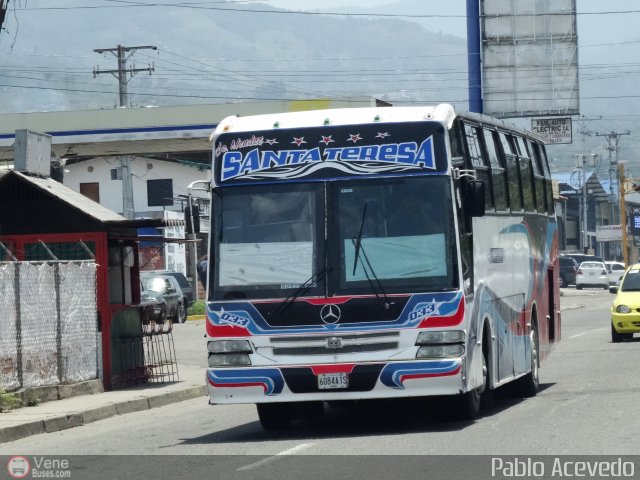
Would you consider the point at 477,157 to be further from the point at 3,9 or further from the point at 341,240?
the point at 3,9

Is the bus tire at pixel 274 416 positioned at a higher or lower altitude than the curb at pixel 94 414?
higher

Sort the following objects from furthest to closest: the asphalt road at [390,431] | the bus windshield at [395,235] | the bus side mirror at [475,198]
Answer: the bus side mirror at [475,198], the bus windshield at [395,235], the asphalt road at [390,431]

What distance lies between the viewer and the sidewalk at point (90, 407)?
1667 cm

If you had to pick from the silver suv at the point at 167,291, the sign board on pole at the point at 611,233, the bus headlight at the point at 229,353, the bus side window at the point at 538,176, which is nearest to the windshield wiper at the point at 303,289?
the bus headlight at the point at 229,353

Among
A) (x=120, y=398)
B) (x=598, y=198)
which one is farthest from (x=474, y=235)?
(x=598, y=198)

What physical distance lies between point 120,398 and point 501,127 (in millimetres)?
6852

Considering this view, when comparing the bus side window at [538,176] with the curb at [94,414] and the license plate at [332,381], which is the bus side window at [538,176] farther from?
the license plate at [332,381]

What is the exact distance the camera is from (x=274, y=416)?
602 inches

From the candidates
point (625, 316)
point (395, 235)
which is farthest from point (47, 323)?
point (625, 316)

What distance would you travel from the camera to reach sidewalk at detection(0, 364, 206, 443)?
54.7 feet

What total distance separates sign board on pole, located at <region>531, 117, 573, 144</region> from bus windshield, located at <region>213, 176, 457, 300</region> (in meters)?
34.5

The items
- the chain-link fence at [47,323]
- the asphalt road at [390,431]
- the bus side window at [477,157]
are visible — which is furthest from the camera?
the chain-link fence at [47,323]

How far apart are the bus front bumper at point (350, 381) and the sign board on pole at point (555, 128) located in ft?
115
